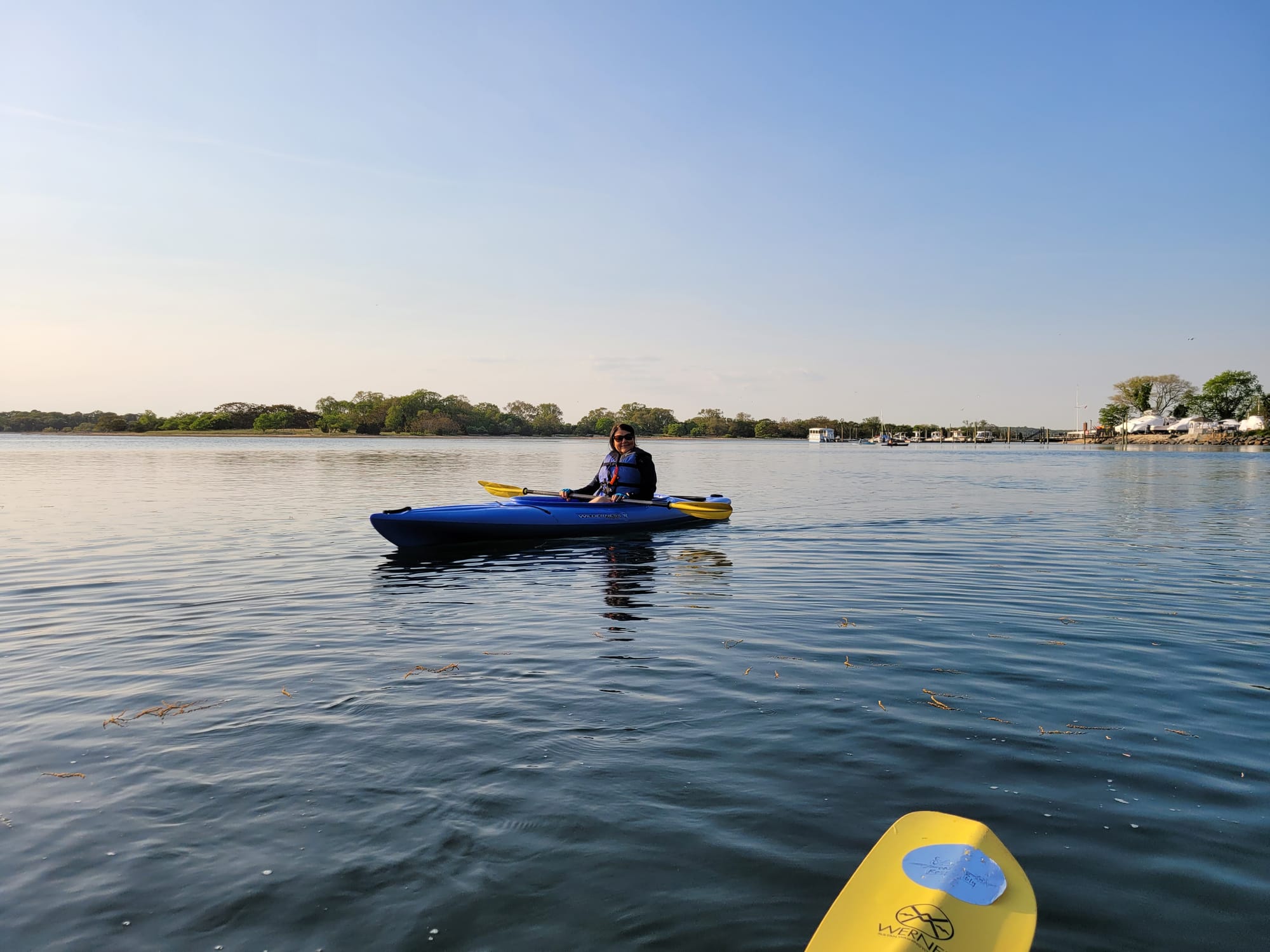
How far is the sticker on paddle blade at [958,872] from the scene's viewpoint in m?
2.70

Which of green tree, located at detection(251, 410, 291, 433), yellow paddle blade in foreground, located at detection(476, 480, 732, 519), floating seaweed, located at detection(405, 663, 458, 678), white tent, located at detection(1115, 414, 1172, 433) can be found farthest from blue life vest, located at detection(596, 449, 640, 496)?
green tree, located at detection(251, 410, 291, 433)

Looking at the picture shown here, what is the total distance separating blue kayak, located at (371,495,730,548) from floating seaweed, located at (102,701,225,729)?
7105 mm

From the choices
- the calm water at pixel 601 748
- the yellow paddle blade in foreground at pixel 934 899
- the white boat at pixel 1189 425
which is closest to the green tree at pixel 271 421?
the calm water at pixel 601 748

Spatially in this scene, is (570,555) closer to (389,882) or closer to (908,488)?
(389,882)

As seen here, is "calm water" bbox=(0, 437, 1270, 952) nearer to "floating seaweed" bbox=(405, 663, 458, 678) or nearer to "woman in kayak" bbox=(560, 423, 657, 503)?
"floating seaweed" bbox=(405, 663, 458, 678)

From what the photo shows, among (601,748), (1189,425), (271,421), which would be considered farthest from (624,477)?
(271,421)

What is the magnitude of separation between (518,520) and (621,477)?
277 cm

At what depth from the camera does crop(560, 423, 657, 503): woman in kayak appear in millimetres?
15555

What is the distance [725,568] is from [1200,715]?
7.07 m

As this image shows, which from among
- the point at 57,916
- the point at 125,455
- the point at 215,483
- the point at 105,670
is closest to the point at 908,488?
the point at 215,483

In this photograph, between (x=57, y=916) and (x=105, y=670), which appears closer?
(x=57, y=916)

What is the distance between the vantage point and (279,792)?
3.97 metres

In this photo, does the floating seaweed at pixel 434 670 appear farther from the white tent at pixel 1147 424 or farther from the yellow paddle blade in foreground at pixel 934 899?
the white tent at pixel 1147 424

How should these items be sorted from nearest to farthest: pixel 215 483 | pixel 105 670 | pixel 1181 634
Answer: pixel 105 670 → pixel 1181 634 → pixel 215 483
